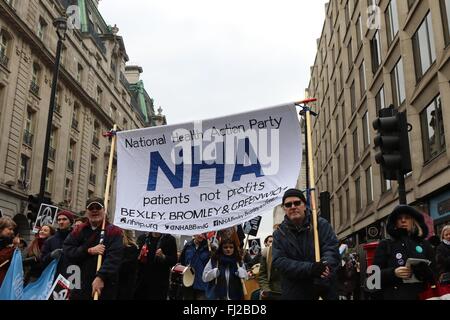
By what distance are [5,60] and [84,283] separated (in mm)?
22486

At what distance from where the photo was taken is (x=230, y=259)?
5.99 m

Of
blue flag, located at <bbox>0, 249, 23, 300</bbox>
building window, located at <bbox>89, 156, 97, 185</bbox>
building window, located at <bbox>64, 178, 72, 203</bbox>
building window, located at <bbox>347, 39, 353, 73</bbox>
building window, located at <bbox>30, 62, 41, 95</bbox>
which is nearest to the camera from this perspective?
blue flag, located at <bbox>0, 249, 23, 300</bbox>

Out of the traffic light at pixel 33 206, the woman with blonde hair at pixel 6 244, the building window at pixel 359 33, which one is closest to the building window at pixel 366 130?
the building window at pixel 359 33

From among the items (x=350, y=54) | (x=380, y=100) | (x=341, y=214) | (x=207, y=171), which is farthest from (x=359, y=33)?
(x=207, y=171)

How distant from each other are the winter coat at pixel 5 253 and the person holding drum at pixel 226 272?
7.71ft

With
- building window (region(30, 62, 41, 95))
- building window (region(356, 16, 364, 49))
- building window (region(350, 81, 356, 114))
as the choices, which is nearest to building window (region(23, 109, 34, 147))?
building window (region(30, 62, 41, 95))

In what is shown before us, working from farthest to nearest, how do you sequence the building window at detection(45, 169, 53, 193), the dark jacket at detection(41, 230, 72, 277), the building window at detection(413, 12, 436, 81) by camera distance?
→ the building window at detection(45, 169, 53, 193)
the building window at detection(413, 12, 436, 81)
the dark jacket at detection(41, 230, 72, 277)

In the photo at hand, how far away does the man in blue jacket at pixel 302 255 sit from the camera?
3.74m

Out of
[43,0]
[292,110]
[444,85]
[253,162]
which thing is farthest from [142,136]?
[43,0]

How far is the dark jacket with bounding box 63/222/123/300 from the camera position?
16.1 feet

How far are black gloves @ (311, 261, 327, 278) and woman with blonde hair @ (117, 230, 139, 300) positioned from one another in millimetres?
3643

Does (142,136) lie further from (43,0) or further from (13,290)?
(43,0)

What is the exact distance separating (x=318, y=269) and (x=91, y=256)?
8.74 ft

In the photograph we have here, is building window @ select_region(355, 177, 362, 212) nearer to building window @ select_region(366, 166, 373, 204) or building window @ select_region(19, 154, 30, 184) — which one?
building window @ select_region(366, 166, 373, 204)
